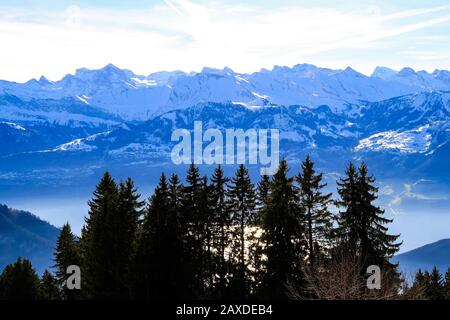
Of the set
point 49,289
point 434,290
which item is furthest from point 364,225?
point 49,289

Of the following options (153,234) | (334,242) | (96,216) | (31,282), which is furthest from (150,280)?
(31,282)

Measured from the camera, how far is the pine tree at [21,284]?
191ft

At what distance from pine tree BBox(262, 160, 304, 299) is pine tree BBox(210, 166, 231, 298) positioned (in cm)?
819

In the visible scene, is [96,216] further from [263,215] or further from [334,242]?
[334,242]

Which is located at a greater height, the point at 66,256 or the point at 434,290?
the point at 66,256

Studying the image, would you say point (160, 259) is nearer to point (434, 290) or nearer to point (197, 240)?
point (197, 240)

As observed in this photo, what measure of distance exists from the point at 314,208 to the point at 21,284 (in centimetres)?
3214

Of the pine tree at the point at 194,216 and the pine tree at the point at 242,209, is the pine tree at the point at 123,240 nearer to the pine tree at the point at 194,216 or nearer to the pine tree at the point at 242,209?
the pine tree at the point at 194,216

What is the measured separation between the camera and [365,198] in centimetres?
4488

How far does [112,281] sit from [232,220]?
44.5 ft

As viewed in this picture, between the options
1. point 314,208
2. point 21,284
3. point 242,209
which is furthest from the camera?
point 21,284

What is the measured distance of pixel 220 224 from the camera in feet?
174
